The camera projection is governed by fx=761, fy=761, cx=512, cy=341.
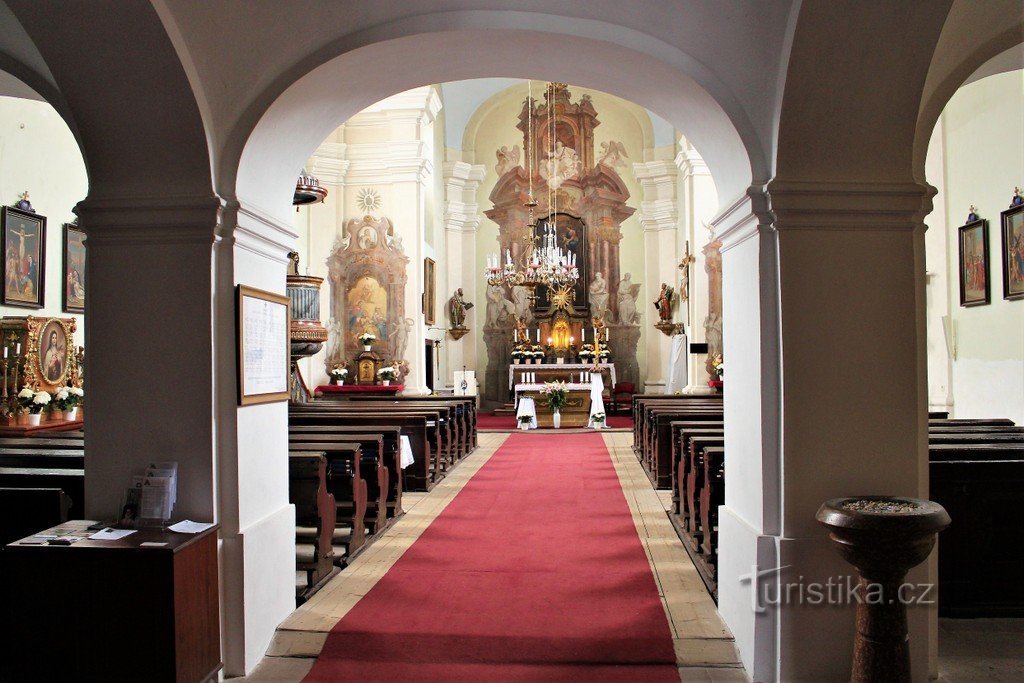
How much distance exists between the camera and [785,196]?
11.4ft

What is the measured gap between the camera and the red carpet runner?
3.59 meters

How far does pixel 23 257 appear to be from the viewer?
319 inches

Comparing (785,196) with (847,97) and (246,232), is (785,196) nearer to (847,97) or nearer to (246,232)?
(847,97)

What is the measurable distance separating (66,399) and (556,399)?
833 cm

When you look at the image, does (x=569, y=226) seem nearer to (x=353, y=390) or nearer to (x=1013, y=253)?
(x=353, y=390)

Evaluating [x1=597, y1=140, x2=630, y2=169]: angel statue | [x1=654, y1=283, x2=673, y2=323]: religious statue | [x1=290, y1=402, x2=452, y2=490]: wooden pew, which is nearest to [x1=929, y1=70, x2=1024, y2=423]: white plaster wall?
[x1=290, y1=402, x2=452, y2=490]: wooden pew

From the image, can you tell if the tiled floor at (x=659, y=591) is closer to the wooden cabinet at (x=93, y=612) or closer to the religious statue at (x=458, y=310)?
the wooden cabinet at (x=93, y=612)

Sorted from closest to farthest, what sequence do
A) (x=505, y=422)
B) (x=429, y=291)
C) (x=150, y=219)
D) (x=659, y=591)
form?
(x=150, y=219) → (x=659, y=591) → (x=505, y=422) → (x=429, y=291)

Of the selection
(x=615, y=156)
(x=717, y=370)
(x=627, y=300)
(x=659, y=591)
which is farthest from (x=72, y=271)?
(x=615, y=156)

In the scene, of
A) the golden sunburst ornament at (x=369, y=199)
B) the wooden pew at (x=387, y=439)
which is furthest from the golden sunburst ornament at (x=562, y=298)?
the wooden pew at (x=387, y=439)

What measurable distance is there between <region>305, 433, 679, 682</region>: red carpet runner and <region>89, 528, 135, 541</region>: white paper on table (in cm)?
106

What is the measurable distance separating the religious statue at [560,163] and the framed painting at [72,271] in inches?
509

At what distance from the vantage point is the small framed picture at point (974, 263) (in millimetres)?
8320

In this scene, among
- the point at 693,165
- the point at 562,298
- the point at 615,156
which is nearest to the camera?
the point at 693,165
